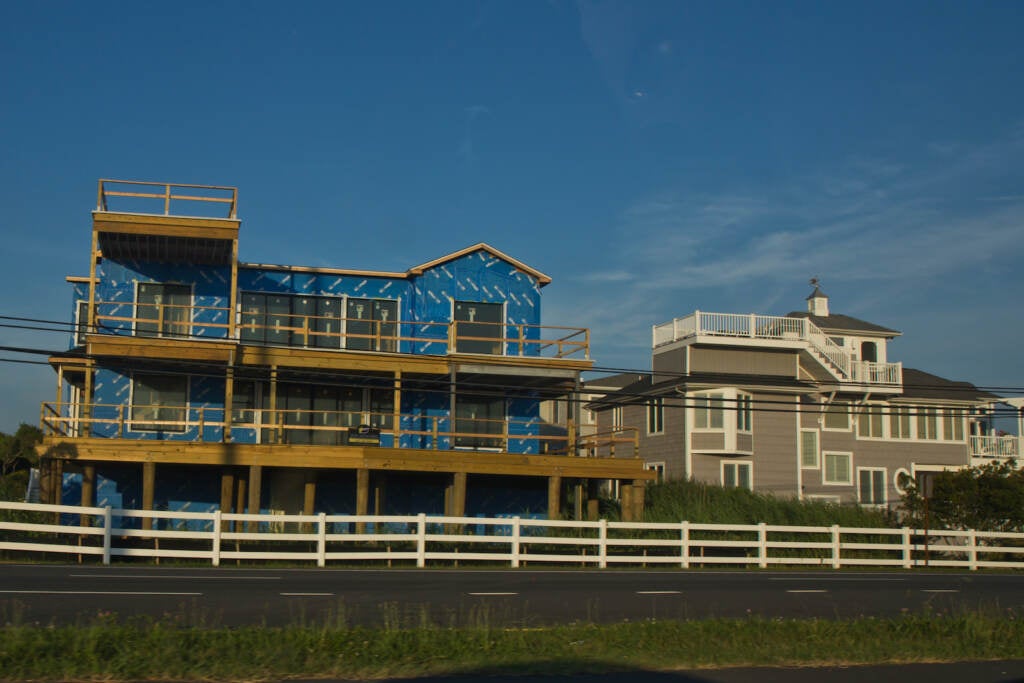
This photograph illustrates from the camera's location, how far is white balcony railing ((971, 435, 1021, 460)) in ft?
166

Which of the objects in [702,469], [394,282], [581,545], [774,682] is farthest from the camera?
[702,469]

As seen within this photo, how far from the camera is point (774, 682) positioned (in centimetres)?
1101

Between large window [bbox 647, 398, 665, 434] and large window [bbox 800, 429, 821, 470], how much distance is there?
241 inches

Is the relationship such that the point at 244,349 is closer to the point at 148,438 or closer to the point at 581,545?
the point at 148,438

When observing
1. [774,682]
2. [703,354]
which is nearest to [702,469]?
[703,354]

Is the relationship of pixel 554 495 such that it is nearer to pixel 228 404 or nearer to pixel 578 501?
pixel 578 501

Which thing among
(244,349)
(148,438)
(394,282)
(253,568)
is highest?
(394,282)

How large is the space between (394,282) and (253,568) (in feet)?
49.2

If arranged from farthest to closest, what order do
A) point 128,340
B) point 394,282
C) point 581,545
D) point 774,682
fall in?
point 394,282 → point 128,340 → point 581,545 → point 774,682

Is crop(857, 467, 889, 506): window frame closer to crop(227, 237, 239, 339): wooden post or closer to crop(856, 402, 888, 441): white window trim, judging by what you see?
crop(856, 402, 888, 441): white window trim

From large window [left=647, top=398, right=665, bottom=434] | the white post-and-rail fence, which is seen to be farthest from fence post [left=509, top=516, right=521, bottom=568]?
large window [left=647, top=398, right=665, bottom=434]

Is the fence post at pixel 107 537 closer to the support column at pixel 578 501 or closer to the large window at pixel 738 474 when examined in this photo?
the support column at pixel 578 501

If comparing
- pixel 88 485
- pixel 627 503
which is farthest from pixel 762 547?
pixel 88 485

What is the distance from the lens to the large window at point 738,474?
43844 millimetres
